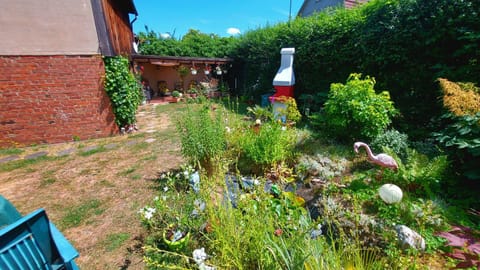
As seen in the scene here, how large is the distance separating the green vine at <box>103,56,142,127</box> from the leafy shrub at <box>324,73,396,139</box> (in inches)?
187

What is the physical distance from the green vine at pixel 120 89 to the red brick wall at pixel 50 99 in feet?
0.53

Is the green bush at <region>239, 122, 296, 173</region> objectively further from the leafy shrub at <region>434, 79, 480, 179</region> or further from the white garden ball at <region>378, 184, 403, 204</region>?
the leafy shrub at <region>434, 79, 480, 179</region>

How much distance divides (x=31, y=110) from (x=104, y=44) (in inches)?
85.7

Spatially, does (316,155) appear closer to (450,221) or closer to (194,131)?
(450,221)

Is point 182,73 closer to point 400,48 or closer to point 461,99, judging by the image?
point 400,48

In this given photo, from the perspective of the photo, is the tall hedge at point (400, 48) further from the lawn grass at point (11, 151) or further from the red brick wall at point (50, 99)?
the lawn grass at point (11, 151)

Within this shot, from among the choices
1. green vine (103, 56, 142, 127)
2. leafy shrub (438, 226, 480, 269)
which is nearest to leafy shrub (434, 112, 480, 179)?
leafy shrub (438, 226, 480, 269)

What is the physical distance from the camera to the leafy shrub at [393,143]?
2873 mm

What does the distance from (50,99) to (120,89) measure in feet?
4.71

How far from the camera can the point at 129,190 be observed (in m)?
2.92

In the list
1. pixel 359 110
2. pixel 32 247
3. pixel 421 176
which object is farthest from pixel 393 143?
pixel 32 247

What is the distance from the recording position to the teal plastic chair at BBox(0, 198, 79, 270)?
1007mm

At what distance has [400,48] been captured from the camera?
3785 mm

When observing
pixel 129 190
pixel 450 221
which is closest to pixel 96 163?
pixel 129 190
